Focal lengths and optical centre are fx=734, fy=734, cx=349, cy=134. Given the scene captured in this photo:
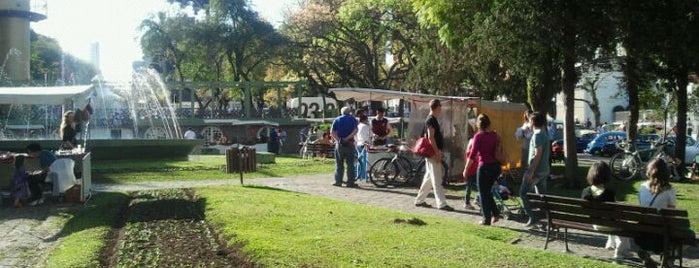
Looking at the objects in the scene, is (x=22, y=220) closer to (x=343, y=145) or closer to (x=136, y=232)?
(x=136, y=232)

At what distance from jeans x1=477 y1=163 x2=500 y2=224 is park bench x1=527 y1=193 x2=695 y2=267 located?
1.61 metres

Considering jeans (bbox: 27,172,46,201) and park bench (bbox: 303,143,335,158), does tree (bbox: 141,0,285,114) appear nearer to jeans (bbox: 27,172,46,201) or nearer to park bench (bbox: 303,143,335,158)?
park bench (bbox: 303,143,335,158)

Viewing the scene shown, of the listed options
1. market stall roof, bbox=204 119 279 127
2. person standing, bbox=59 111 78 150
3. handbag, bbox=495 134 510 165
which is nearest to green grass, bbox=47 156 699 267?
handbag, bbox=495 134 510 165

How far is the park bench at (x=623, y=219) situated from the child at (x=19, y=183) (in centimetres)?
941

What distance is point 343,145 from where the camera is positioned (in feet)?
52.2

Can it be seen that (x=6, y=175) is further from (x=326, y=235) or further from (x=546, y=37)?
(x=546, y=37)

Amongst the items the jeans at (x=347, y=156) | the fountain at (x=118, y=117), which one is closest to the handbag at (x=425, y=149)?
the jeans at (x=347, y=156)

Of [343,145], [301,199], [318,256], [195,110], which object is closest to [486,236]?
[318,256]

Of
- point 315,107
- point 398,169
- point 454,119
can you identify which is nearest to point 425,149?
point 398,169

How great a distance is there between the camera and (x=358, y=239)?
8648 mm

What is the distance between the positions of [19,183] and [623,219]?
10.6 metres

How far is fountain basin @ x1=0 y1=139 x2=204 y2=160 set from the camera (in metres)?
23.4

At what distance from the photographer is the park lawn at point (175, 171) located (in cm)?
1878

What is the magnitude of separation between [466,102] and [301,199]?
17.7 feet
